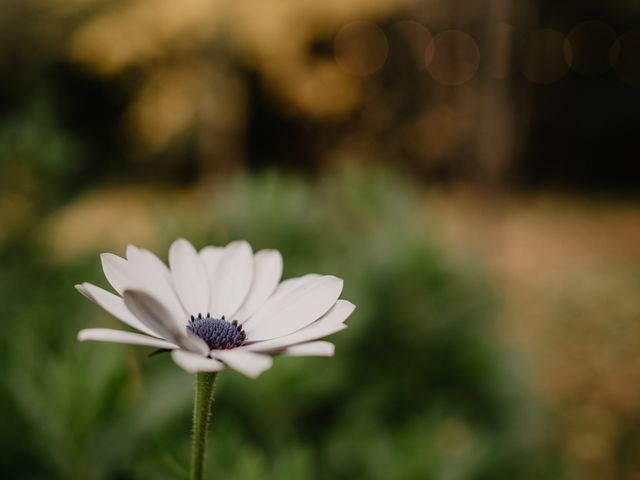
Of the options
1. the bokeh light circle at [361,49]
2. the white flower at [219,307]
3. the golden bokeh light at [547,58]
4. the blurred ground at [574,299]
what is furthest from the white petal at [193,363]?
the golden bokeh light at [547,58]

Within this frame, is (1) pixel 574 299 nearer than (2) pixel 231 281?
No

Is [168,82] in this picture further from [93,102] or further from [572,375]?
[572,375]

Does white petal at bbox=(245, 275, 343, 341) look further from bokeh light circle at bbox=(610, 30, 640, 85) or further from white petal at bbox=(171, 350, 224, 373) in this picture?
bokeh light circle at bbox=(610, 30, 640, 85)

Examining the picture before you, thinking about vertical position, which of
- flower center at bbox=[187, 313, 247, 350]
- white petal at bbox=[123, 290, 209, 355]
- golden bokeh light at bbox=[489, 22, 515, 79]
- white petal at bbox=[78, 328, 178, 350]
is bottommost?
flower center at bbox=[187, 313, 247, 350]

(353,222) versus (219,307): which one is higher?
(219,307)

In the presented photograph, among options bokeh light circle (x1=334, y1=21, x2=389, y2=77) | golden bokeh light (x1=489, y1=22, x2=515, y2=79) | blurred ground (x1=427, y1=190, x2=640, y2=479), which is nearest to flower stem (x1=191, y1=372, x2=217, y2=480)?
blurred ground (x1=427, y1=190, x2=640, y2=479)

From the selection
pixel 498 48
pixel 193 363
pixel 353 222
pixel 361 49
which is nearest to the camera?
pixel 193 363

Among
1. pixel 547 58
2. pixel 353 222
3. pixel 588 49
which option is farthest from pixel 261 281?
pixel 588 49

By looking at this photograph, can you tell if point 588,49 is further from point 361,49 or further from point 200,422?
point 200,422

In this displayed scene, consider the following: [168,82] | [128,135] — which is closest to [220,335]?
[168,82]
